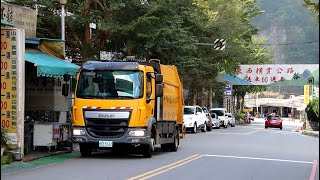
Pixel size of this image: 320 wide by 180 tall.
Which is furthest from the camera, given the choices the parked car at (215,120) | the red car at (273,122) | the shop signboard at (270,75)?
the shop signboard at (270,75)

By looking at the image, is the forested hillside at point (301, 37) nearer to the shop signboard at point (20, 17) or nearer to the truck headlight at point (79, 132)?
the truck headlight at point (79, 132)

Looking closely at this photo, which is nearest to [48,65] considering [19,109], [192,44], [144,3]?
[19,109]

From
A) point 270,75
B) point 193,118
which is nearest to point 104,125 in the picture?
point 193,118

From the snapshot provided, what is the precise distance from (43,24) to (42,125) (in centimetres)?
1043

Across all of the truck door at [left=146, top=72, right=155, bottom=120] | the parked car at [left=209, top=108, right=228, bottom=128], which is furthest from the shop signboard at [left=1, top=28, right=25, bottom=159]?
the parked car at [left=209, top=108, right=228, bottom=128]

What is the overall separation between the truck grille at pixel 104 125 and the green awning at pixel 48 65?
1.57m

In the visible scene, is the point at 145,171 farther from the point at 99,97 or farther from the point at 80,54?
the point at 80,54

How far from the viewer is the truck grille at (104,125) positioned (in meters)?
14.1

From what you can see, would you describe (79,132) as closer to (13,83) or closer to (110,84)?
(110,84)

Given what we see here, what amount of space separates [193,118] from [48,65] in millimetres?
20342

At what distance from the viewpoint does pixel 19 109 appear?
1315 centimetres

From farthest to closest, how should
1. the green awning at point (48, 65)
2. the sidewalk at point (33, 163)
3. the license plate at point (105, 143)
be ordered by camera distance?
the license plate at point (105, 143) < the green awning at point (48, 65) < the sidewalk at point (33, 163)

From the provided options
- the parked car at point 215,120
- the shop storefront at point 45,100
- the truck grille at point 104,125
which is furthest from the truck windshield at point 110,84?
the parked car at point 215,120

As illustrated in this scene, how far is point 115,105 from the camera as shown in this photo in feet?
46.2
